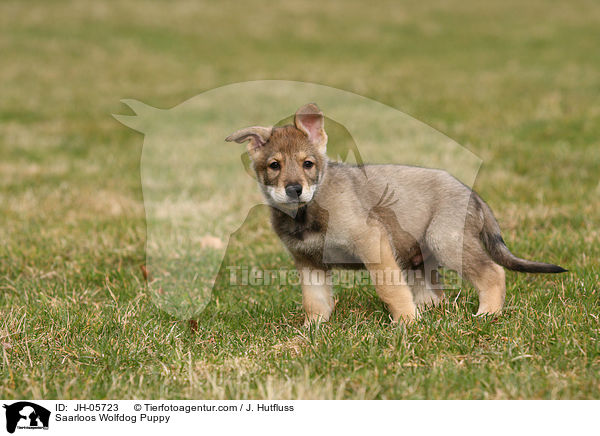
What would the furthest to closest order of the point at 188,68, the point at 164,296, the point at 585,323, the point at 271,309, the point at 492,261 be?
the point at 188,68 < the point at 164,296 < the point at 271,309 < the point at 492,261 < the point at 585,323

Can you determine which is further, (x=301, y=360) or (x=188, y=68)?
(x=188, y=68)

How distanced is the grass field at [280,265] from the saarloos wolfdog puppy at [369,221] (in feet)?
0.88

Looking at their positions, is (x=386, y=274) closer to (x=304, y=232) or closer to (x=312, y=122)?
(x=304, y=232)

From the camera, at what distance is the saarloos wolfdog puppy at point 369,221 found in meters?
4.19

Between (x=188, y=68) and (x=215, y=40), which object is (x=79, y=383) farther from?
(x=215, y=40)

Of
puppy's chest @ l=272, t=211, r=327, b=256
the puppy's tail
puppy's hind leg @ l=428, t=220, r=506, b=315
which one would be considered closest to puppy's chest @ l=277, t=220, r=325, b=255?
puppy's chest @ l=272, t=211, r=327, b=256

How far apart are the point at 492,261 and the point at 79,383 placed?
9.06 feet

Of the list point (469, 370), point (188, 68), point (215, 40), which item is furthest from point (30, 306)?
point (215, 40)

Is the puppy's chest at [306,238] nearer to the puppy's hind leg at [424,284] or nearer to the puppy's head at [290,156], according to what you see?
the puppy's head at [290,156]

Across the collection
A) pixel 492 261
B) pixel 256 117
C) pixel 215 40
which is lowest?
pixel 492 261

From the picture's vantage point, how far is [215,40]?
24.3 metres

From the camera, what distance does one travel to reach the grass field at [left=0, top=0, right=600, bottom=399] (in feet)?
11.3

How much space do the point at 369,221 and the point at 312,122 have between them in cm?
79

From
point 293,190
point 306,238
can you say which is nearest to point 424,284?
point 306,238
